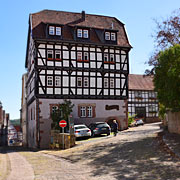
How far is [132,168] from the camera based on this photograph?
12062 mm

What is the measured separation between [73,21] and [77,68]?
658cm

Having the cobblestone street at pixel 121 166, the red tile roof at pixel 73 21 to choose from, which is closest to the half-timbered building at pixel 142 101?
the red tile roof at pixel 73 21

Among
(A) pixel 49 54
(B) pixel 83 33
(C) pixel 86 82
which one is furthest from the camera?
(B) pixel 83 33

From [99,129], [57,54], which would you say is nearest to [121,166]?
[99,129]

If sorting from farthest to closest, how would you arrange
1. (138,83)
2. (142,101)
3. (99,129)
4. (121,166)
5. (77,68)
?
(138,83) < (142,101) < (77,68) < (99,129) < (121,166)

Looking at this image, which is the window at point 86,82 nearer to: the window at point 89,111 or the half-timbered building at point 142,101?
the window at point 89,111

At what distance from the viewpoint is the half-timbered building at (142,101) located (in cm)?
5022

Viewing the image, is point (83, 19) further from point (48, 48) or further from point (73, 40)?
point (48, 48)

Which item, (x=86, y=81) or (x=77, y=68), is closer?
(x=77, y=68)

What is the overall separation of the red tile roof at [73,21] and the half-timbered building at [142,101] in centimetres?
1507

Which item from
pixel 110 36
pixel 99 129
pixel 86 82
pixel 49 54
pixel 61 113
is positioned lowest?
pixel 99 129

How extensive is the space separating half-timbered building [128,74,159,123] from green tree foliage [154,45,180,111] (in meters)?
31.6

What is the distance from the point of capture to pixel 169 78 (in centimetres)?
1709

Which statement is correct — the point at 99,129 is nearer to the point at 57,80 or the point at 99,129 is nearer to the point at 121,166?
the point at 57,80
